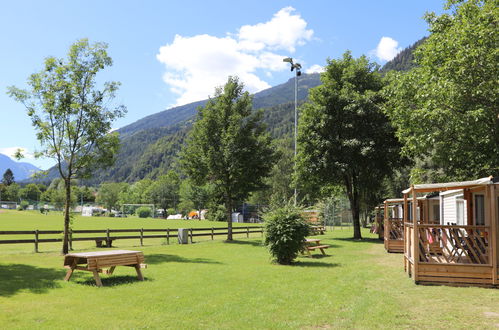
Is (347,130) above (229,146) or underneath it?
above

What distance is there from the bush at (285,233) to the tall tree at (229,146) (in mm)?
12169

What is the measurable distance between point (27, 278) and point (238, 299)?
254 inches

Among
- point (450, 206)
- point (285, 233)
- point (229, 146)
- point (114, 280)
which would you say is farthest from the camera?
point (229, 146)

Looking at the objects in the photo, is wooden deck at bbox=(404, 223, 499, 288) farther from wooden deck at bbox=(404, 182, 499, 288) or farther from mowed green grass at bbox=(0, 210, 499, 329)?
mowed green grass at bbox=(0, 210, 499, 329)

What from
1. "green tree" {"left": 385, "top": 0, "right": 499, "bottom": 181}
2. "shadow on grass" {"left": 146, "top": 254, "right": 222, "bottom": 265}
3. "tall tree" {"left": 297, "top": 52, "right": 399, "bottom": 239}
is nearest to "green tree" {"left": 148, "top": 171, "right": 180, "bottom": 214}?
"tall tree" {"left": 297, "top": 52, "right": 399, "bottom": 239}

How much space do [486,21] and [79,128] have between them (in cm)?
1786

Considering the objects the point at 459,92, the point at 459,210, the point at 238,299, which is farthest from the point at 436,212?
the point at 238,299

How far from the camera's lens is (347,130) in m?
27.5

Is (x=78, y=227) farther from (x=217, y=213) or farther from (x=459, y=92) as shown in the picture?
(x=459, y=92)

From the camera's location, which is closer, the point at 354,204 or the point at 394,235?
the point at 394,235

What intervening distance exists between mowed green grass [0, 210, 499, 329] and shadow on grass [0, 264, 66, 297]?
0.07 ft

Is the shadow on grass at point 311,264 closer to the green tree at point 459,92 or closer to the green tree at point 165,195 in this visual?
the green tree at point 459,92

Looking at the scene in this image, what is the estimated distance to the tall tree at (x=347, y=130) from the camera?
26766mm

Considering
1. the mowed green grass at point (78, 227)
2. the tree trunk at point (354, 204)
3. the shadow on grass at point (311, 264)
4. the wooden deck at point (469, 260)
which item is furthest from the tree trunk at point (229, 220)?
the wooden deck at point (469, 260)
